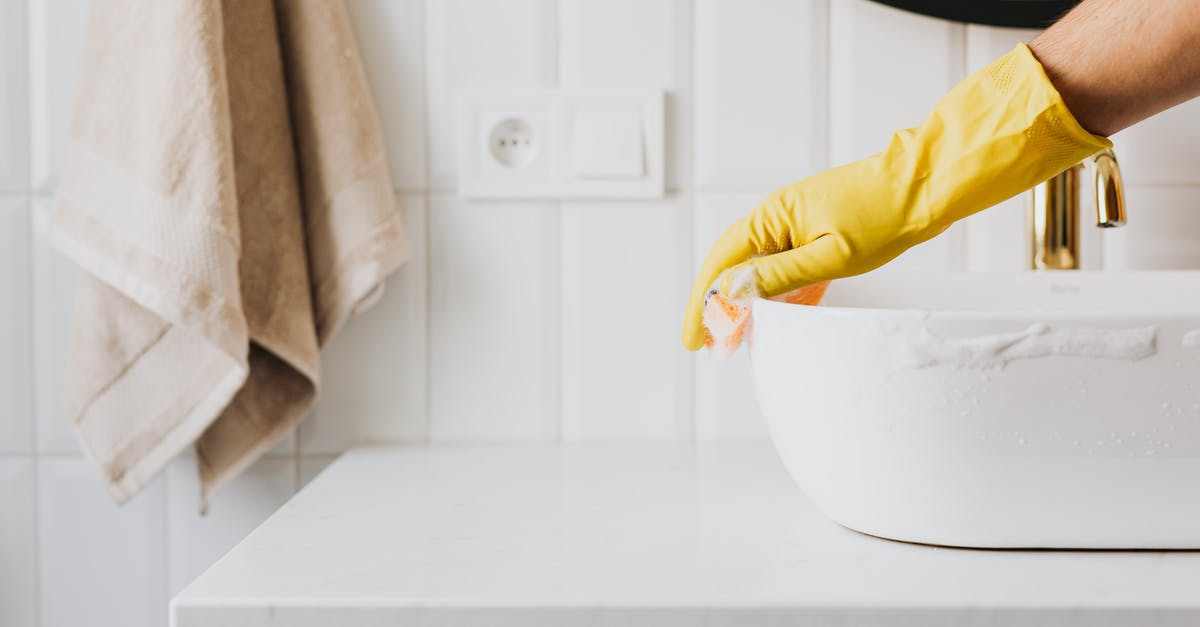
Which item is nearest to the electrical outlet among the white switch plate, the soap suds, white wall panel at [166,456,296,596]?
the white switch plate

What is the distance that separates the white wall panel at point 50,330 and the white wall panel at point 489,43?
377 mm

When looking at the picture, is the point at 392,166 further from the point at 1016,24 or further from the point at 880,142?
the point at 1016,24

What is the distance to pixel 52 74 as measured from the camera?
86 centimetres

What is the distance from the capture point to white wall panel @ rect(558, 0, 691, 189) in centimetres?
85

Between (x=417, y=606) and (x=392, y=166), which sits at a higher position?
(x=392, y=166)

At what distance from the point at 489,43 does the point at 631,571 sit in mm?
533

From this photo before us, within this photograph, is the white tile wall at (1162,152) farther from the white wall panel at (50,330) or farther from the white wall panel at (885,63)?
the white wall panel at (50,330)

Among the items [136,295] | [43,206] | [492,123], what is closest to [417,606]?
[136,295]

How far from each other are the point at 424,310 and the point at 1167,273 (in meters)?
0.62

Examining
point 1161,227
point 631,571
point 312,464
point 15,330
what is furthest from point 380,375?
point 1161,227

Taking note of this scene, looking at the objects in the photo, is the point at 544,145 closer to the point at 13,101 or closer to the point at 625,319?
the point at 625,319

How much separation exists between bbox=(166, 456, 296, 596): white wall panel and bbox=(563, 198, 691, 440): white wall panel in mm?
276

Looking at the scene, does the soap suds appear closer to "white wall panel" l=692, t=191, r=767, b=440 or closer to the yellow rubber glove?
the yellow rubber glove

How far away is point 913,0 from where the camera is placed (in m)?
0.83
